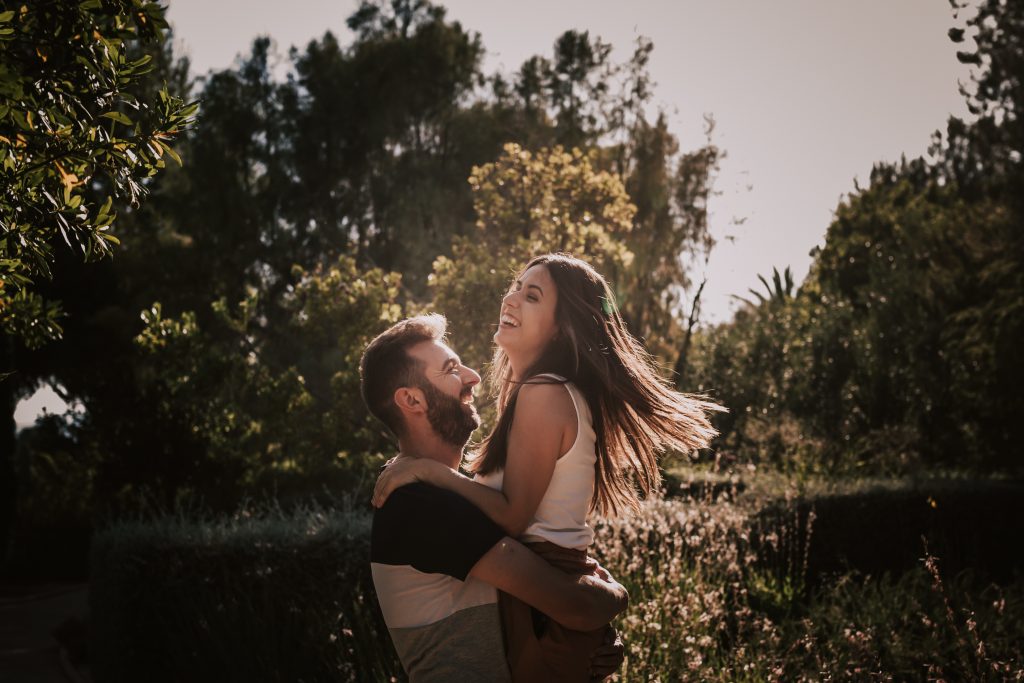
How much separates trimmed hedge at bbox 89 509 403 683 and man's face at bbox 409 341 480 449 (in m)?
2.97

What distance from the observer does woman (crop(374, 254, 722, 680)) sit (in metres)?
2.95

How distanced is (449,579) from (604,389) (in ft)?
2.83

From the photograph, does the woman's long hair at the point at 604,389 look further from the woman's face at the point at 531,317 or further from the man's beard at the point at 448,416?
the man's beard at the point at 448,416

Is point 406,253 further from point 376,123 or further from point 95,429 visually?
point 95,429

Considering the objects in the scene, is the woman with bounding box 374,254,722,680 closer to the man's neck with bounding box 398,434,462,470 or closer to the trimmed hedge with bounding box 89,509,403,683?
the man's neck with bounding box 398,434,462,470

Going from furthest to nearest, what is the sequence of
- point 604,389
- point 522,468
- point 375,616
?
1. point 375,616
2. point 604,389
3. point 522,468

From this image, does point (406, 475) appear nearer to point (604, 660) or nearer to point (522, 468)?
point (522, 468)

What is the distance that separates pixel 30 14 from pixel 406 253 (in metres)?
23.2

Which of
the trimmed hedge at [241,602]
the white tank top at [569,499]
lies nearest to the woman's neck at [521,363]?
the white tank top at [569,499]

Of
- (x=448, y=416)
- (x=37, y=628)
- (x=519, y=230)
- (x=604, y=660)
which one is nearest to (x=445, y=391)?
(x=448, y=416)

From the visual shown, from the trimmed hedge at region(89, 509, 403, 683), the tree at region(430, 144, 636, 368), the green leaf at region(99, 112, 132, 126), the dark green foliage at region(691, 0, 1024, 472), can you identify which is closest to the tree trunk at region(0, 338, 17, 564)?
the tree at region(430, 144, 636, 368)

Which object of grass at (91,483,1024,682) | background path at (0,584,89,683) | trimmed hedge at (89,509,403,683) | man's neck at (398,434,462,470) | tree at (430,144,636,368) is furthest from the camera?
tree at (430,144,636,368)

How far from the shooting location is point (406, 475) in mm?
2900

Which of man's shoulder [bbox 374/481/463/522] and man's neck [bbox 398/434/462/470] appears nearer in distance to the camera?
man's shoulder [bbox 374/481/463/522]
